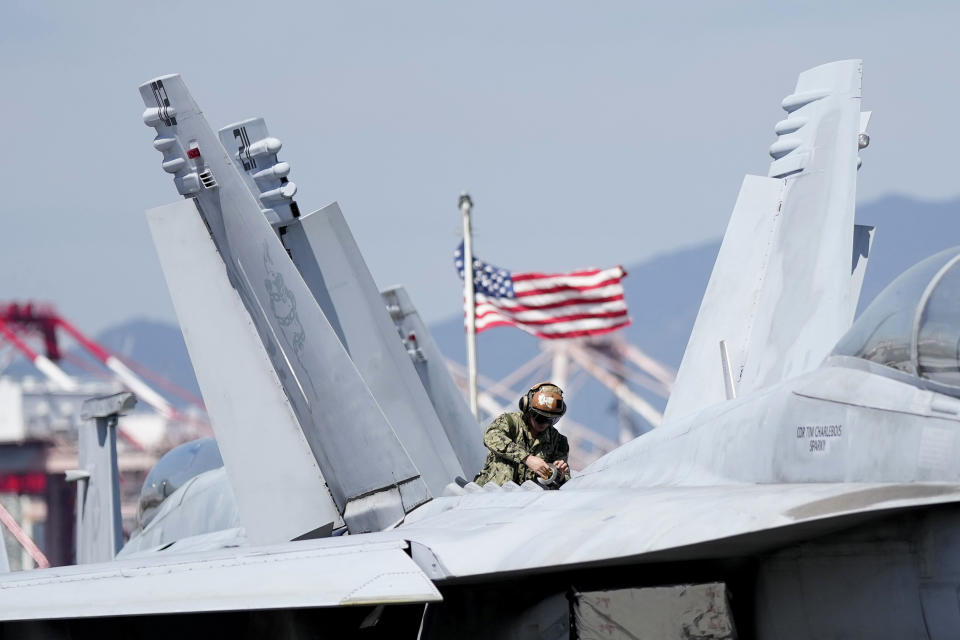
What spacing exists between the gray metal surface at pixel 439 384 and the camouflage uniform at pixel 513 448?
387cm

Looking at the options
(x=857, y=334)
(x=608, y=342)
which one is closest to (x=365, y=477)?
(x=857, y=334)

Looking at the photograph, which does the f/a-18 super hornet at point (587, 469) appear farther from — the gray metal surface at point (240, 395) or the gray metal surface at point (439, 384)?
the gray metal surface at point (439, 384)

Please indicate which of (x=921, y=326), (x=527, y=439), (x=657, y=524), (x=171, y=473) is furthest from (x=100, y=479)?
(x=921, y=326)

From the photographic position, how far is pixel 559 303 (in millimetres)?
20484

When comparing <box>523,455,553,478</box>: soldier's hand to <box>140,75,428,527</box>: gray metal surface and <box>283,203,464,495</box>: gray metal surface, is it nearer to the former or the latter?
<box>140,75,428,527</box>: gray metal surface

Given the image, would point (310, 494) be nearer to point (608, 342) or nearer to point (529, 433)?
point (529, 433)

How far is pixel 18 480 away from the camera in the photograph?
125 ft

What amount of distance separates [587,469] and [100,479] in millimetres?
6263

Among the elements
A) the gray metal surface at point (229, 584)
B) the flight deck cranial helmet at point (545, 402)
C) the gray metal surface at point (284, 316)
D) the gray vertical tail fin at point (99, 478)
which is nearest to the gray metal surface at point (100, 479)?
the gray vertical tail fin at point (99, 478)

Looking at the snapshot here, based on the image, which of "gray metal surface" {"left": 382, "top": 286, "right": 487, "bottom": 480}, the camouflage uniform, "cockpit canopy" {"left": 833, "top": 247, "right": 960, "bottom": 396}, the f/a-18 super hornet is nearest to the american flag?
"gray metal surface" {"left": 382, "top": 286, "right": 487, "bottom": 480}

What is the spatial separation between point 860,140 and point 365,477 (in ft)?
14.9

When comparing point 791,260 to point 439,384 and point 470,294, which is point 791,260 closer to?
point 439,384

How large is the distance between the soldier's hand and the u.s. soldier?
0.06 feet

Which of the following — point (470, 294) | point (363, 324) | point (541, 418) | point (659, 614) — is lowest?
point (659, 614)
